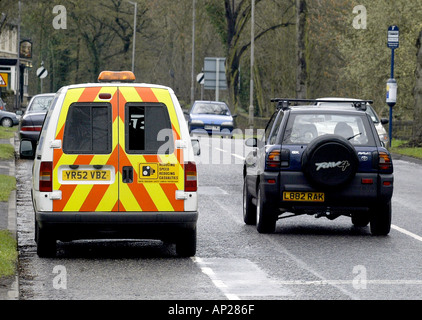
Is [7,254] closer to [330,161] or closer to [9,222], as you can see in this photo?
[9,222]

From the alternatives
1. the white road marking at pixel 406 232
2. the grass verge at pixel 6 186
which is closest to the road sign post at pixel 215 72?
the grass verge at pixel 6 186

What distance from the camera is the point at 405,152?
3316 cm

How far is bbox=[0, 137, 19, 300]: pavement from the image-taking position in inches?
370

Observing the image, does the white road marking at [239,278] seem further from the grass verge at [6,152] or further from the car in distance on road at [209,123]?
the car in distance on road at [209,123]

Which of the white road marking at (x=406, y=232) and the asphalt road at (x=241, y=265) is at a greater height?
the asphalt road at (x=241, y=265)

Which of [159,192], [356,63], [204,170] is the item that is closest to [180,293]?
[159,192]

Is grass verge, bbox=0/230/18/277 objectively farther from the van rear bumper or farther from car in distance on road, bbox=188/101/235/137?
car in distance on road, bbox=188/101/235/137

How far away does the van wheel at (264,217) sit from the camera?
14.1 metres

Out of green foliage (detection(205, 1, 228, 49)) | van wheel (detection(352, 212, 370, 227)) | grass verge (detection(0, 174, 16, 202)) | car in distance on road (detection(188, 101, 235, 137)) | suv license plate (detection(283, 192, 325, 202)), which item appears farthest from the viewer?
green foliage (detection(205, 1, 228, 49))

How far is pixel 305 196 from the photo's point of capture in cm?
1383

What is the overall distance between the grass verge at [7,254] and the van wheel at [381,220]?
4566 millimetres

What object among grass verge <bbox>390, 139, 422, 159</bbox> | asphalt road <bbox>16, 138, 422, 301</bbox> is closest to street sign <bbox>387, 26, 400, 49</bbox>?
grass verge <bbox>390, 139, 422, 159</bbox>

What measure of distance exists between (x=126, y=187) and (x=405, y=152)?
74.5 feet

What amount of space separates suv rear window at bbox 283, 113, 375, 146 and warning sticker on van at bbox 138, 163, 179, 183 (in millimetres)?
2947
